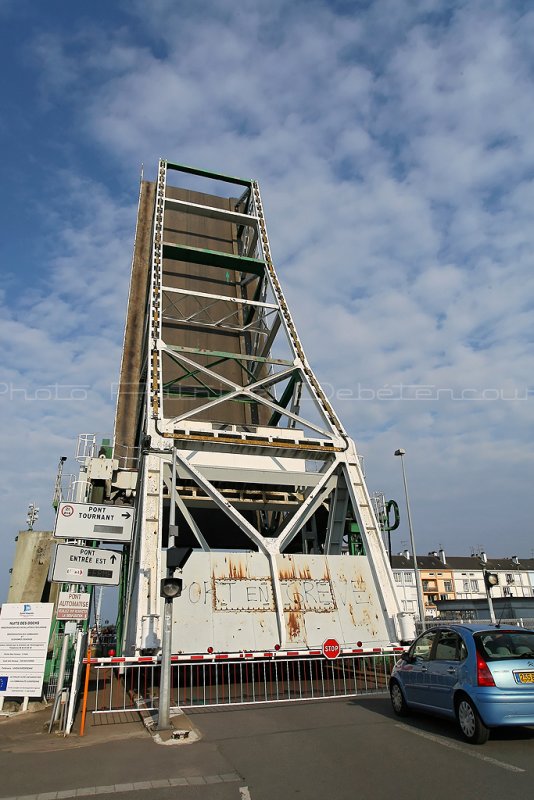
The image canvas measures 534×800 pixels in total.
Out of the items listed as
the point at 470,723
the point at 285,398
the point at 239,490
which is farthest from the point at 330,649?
the point at 285,398

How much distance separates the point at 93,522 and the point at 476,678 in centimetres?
685

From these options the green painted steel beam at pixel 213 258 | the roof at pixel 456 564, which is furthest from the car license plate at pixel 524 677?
the roof at pixel 456 564

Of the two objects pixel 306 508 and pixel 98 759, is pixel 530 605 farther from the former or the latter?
pixel 98 759

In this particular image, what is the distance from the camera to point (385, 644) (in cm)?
1183

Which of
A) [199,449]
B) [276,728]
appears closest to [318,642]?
[276,728]

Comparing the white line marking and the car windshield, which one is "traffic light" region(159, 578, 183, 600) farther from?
the car windshield

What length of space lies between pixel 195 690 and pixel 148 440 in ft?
17.8

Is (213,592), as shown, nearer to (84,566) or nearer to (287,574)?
(287,574)

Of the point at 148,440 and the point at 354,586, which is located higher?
the point at 148,440

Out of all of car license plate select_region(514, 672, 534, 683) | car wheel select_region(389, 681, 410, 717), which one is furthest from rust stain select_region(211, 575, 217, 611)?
car license plate select_region(514, 672, 534, 683)

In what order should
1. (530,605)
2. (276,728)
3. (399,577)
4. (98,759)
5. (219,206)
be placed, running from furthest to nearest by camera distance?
(399,577) → (530,605) → (219,206) → (276,728) → (98,759)

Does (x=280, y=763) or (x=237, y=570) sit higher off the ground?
(x=237, y=570)

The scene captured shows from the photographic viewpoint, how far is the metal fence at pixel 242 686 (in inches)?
388

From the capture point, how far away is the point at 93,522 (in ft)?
33.1
